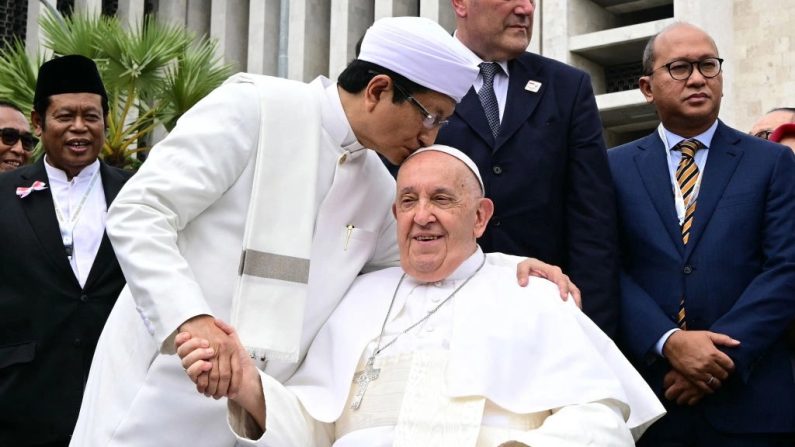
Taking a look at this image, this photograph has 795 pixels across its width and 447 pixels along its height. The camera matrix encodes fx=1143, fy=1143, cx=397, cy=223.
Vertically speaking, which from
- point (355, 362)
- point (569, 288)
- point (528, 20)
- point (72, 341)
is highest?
point (528, 20)

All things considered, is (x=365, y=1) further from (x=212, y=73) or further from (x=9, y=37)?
(x=212, y=73)

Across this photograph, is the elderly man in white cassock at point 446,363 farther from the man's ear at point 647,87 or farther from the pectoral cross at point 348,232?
the man's ear at point 647,87

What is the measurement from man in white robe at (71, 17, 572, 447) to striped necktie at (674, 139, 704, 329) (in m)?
1.43

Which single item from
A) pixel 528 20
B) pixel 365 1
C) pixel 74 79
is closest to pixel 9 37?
pixel 365 1

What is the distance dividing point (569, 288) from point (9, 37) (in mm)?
30367

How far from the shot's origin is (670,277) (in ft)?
16.9

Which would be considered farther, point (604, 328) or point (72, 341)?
point (72, 341)

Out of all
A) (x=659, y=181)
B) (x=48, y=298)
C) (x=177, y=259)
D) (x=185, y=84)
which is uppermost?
(x=659, y=181)

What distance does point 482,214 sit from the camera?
464 centimetres

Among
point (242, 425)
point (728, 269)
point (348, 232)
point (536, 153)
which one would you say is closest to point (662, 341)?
point (728, 269)

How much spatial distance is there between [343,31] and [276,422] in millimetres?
27312

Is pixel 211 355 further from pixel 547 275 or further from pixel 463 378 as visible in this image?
pixel 547 275

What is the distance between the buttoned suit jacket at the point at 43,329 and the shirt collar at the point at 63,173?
0.44m

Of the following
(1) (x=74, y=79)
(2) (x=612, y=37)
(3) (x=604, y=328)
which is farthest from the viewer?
(2) (x=612, y=37)
